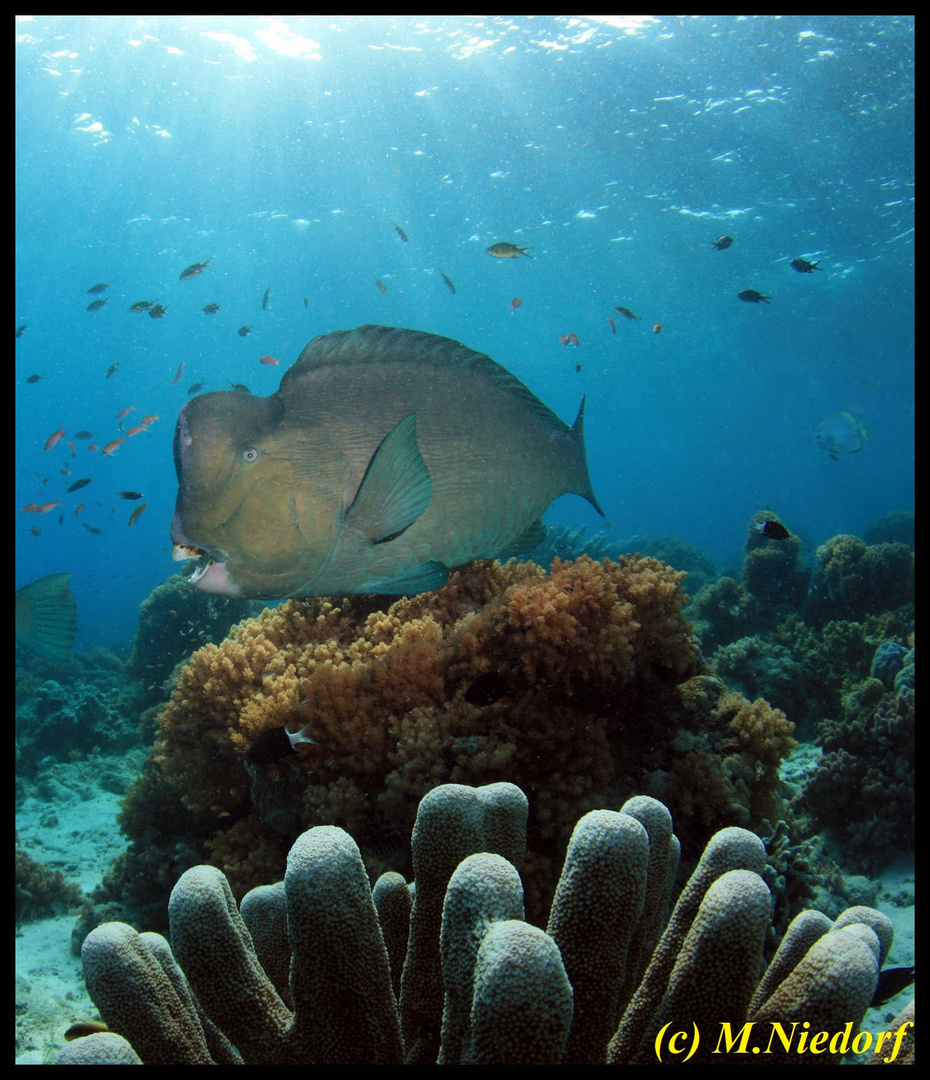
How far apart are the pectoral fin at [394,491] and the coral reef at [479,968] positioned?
887 millimetres

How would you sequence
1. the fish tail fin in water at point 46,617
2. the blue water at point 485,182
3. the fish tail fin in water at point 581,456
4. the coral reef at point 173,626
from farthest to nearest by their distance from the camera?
the blue water at point 485,182, the coral reef at point 173,626, the fish tail fin in water at point 46,617, the fish tail fin in water at point 581,456

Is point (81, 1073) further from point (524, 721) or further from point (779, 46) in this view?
point (779, 46)

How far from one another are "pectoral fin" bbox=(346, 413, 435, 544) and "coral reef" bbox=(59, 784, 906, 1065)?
887 millimetres

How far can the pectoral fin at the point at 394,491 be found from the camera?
194 centimetres

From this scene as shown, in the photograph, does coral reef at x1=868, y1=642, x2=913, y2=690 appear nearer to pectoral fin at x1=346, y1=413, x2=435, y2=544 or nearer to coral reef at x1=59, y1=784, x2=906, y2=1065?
coral reef at x1=59, y1=784, x2=906, y2=1065

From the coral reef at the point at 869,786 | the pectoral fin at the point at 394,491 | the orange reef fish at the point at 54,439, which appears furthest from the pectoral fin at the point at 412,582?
the orange reef fish at the point at 54,439

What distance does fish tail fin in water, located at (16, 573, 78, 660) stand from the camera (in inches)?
124

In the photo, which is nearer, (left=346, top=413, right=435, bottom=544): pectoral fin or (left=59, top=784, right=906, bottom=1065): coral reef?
(left=59, top=784, right=906, bottom=1065): coral reef

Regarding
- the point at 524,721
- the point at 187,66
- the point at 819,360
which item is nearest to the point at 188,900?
the point at 524,721

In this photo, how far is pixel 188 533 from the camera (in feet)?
6.03

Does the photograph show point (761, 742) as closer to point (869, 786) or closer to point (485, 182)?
point (869, 786)

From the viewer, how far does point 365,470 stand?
2004 millimetres

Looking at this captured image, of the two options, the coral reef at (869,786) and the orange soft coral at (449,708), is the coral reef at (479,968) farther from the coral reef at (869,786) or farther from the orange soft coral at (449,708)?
the coral reef at (869,786)

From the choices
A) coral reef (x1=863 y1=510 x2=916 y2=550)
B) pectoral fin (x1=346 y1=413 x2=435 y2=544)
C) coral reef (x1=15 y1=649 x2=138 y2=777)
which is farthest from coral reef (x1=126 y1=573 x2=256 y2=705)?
coral reef (x1=863 y1=510 x2=916 y2=550)
